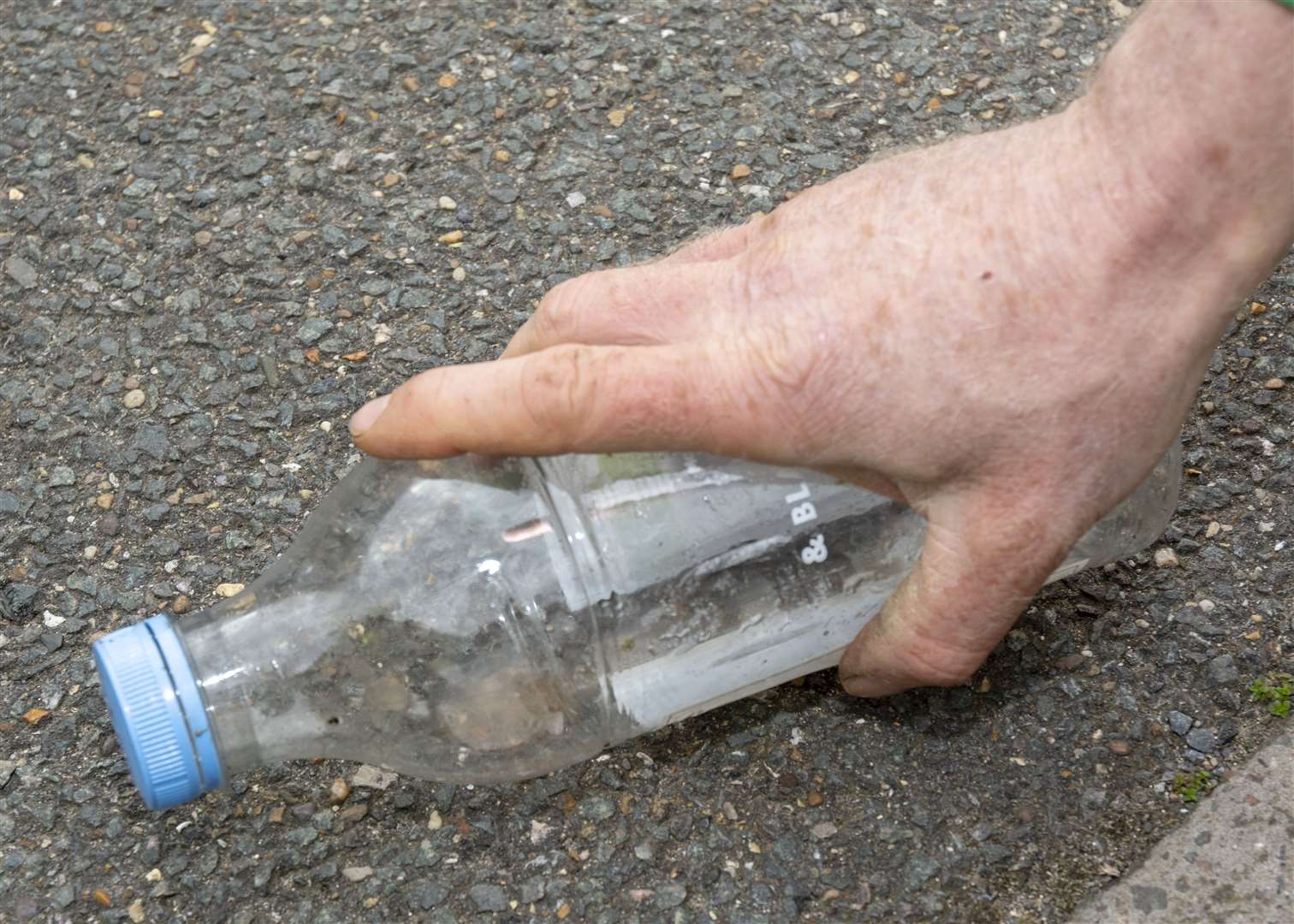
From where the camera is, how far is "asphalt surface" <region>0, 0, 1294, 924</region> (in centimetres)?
188

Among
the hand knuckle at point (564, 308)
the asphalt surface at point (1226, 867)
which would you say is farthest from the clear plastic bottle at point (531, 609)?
the asphalt surface at point (1226, 867)

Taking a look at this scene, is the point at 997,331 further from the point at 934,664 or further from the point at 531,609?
the point at 531,609

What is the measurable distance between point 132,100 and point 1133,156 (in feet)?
→ 7.28

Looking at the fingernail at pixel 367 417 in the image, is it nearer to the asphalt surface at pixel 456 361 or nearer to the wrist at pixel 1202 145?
the asphalt surface at pixel 456 361

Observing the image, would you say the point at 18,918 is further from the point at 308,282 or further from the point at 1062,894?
the point at 1062,894

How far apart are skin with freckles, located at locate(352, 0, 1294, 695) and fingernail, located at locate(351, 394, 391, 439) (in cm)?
16

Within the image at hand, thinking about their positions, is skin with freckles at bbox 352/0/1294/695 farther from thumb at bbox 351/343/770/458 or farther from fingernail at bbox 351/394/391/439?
fingernail at bbox 351/394/391/439

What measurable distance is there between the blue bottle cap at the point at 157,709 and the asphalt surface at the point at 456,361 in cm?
29

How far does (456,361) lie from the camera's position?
2414 millimetres

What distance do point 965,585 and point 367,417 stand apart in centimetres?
86

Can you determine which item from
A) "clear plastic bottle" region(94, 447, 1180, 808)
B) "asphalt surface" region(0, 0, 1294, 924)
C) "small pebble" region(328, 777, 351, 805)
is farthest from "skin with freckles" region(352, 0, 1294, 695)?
"small pebble" region(328, 777, 351, 805)

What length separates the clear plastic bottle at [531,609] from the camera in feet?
6.01

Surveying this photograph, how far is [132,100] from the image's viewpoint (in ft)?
9.41

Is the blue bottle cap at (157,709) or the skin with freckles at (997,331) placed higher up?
the skin with freckles at (997,331)
